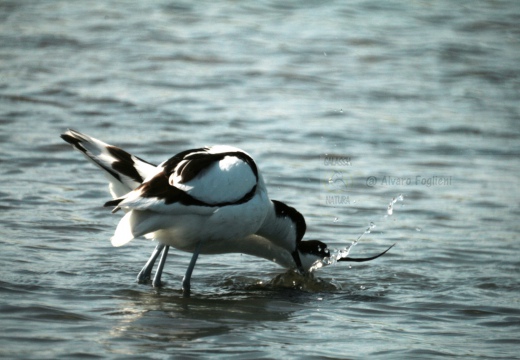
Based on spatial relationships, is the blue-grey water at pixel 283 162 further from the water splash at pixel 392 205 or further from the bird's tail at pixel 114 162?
the bird's tail at pixel 114 162

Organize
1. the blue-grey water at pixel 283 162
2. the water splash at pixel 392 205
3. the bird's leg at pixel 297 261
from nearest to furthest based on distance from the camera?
the blue-grey water at pixel 283 162 < the bird's leg at pixel 297 261 < the water splash at pixel 392 205

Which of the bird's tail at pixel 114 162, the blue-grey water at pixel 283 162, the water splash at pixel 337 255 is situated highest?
the bird's tail at pixel 114 162

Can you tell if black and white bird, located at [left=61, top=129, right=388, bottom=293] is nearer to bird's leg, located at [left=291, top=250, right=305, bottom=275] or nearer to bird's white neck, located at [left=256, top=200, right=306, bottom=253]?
bird's white neck, located at [left=256, top=200, right=306, bottom=253]

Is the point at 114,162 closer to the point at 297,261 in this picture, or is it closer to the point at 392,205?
the point at 297,261

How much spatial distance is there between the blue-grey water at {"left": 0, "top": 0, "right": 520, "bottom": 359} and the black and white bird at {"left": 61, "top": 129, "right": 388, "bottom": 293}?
33 cm

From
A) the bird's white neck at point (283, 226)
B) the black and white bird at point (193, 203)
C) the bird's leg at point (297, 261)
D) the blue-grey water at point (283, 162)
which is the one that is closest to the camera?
the blue-grey water at point (283, 162)

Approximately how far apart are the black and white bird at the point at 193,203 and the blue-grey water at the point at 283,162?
1.07ft

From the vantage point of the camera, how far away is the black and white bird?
5836 millimetres

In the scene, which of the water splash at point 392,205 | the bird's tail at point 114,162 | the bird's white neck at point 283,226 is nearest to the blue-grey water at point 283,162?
the water splash at point 392,205

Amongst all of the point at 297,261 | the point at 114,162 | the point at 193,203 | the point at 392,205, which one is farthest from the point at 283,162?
the point at 193,203

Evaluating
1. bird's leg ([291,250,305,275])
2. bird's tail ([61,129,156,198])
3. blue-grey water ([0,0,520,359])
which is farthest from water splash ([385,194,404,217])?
bird's tail ([61,129,156,198])

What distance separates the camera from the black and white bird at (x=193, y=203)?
5836 mm

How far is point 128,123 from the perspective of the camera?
35.3 feet

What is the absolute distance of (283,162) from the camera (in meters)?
9.67
